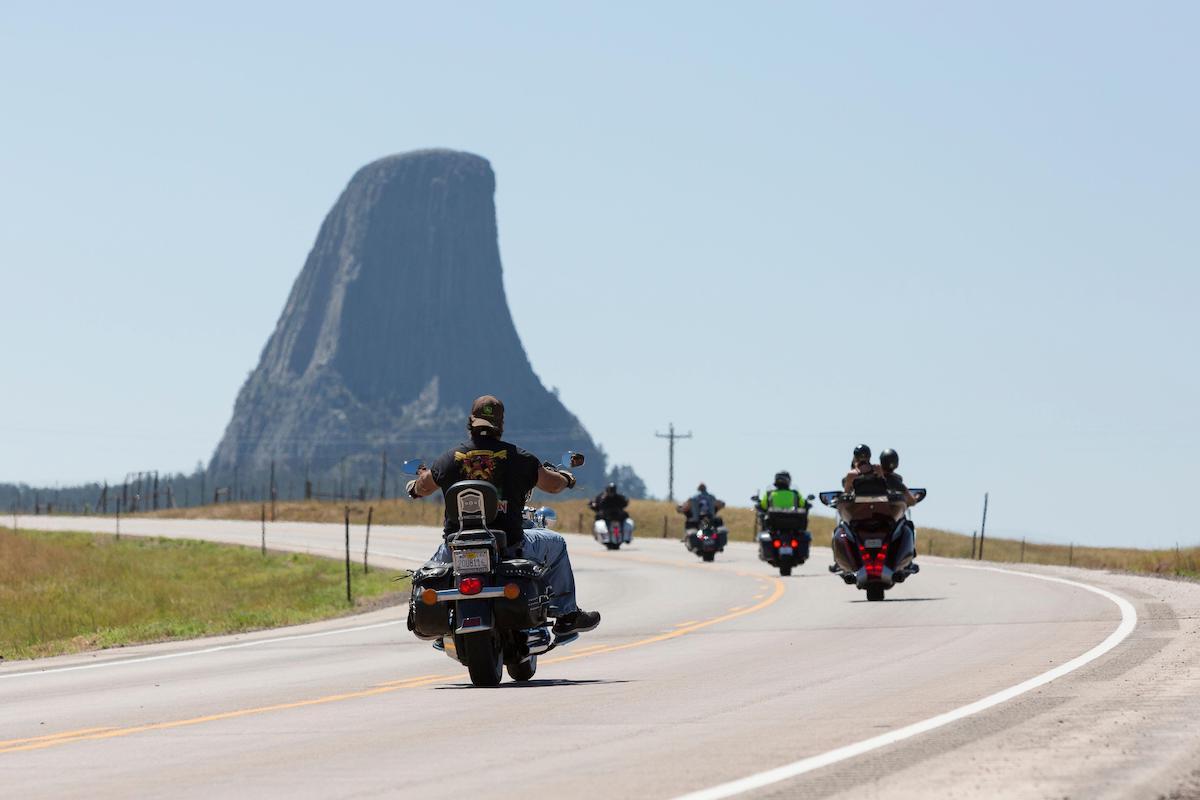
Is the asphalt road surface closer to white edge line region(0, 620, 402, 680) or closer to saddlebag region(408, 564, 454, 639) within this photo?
white edge line region(0, 620, 402, 680)

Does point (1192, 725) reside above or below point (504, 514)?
below

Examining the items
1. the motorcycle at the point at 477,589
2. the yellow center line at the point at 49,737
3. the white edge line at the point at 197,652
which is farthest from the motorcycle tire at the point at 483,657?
the white edge line at the point at 197,652

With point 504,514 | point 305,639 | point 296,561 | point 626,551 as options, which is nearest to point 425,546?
point 296,561

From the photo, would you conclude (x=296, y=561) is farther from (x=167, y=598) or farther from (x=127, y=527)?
(x=127, y=527)

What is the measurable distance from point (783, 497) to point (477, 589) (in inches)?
833

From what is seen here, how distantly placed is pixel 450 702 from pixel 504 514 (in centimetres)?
162

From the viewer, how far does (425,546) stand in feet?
208

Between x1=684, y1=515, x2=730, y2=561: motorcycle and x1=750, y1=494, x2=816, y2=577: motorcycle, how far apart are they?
925 cm

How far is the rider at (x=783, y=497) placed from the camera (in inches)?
1325

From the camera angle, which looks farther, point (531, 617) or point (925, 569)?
point (925, 569)

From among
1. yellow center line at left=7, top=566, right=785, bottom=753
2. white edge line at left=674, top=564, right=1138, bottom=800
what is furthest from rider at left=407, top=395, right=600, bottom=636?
white edge line at left=674, top=564, right=1138, bottom=800

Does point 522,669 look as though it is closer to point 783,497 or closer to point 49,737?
point 49,737

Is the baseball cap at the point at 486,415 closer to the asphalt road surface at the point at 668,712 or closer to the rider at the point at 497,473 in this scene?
the rider at the point at 497,473

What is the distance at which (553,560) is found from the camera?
13.9 meters
